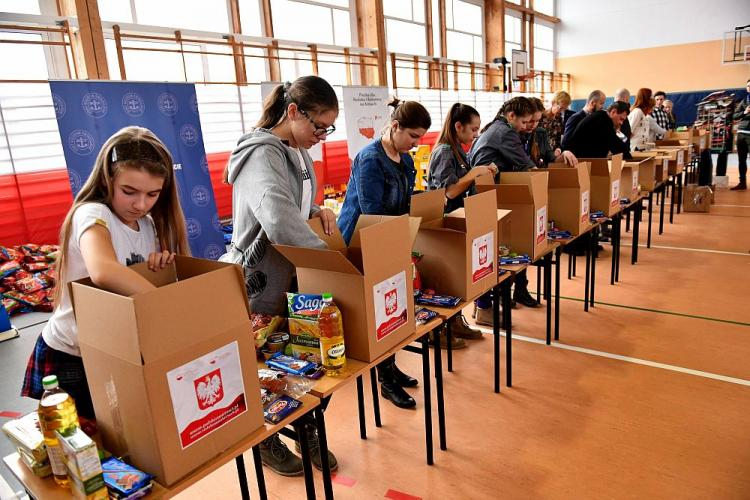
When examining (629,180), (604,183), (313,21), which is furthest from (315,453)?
(313,21)

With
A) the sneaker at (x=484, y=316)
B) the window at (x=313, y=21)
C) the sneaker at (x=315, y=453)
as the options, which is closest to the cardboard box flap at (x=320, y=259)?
the sneaker at (x=315, y=453)

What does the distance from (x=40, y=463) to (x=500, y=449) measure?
1.67 m

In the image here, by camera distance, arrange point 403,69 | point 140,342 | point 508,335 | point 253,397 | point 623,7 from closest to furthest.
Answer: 1. point 140,342
2. point 253,397
3. point 508,335
4. point 403,69
5. point 623,7

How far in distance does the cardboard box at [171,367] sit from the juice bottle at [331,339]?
304mm

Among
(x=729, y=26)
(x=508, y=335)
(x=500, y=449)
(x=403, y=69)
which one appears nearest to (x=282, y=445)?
(x=500, y=449)

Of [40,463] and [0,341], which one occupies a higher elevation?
[40,463]

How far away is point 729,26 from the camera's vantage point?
13133 mm

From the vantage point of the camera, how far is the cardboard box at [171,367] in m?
0.91

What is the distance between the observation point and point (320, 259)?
4.58 ft

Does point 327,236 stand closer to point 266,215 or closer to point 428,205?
point 266,215

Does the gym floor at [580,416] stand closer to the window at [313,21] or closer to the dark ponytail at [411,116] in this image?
the dark ponytail at [411,116]

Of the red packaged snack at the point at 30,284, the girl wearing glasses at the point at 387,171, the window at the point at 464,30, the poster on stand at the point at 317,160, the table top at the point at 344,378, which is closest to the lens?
the table top at the point at 344,378

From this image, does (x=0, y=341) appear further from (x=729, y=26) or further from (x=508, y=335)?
(x=729, y=26)

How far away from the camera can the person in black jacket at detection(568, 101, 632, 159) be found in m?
4.17
